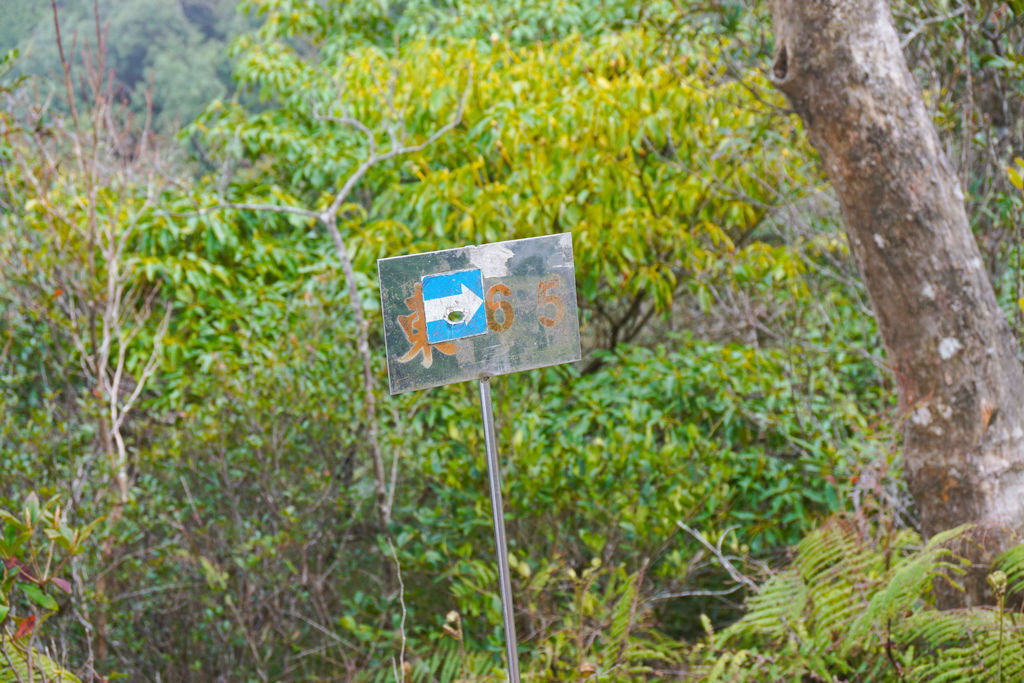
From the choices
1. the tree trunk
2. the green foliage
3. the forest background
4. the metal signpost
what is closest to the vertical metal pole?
the metal signpost

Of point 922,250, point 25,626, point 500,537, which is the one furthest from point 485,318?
point 922,250

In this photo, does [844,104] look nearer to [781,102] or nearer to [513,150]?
[781,102]

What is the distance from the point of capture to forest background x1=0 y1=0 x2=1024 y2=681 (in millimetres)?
2367

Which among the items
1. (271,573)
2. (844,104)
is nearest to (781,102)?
(844,104)

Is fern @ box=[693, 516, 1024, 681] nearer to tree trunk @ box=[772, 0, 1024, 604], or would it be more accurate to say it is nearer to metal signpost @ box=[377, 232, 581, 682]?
tree trunk @ box=[772, 0, 1024, 604]

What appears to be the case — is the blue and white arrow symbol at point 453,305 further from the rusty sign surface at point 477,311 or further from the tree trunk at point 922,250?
the tree trunk at point 922,250

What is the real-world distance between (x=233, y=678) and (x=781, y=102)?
311 cm

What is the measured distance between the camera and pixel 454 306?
1.53 meters

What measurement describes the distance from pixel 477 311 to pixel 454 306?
0.17 feet

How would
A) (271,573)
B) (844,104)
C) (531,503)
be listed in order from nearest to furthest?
(844,104) → (271,573) → (531,503)

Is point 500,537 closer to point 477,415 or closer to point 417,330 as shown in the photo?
point 417,330

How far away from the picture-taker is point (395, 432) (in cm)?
275

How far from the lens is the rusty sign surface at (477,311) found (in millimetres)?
1497

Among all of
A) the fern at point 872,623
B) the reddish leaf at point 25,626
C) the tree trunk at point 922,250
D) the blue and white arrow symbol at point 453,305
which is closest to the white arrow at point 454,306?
the blue and white arrow symbol at point 453,305
